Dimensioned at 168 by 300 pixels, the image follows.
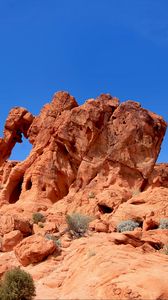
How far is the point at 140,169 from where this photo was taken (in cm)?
2586

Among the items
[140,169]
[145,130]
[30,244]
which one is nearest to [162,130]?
Result: [145,130]

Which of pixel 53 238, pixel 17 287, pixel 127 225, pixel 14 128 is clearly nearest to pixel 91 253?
pixel 17 287

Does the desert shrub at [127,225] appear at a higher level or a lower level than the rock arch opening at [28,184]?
lower

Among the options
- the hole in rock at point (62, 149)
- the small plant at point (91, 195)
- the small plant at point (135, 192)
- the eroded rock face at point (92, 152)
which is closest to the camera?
the small plant at point (135, 192)

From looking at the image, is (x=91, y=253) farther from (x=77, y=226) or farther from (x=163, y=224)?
(x=163, y=224)

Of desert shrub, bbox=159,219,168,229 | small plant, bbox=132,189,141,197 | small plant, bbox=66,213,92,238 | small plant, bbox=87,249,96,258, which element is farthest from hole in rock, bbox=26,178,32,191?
small plant, bbox=87,249,96,258

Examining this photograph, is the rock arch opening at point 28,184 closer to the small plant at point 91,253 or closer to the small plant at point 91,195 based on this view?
the small plant at point 91,195

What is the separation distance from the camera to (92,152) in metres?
26.5

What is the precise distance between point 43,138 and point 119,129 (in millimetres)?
5469

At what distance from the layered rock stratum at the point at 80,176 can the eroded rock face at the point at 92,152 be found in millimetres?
64

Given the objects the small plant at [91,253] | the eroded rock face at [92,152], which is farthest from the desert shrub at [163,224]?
the small plant at [91,253]

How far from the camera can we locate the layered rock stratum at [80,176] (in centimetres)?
1655

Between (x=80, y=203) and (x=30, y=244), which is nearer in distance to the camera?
(x=30, y=244)

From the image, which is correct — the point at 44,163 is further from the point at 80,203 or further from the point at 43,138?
the point at 80,203
